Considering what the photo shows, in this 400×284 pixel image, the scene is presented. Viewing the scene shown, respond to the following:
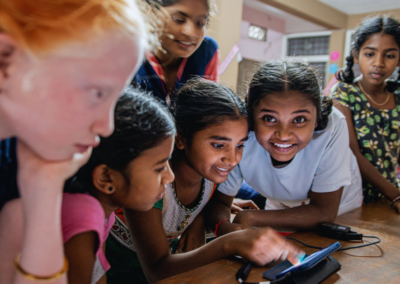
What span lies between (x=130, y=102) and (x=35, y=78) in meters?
0.38

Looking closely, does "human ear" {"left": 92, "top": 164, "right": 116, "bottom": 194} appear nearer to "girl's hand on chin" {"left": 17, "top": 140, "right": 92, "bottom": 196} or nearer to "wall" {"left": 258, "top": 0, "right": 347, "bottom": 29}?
"girl's hand on chin" {"left": 17, "top": 140, "right": 92, "bottom": 196}

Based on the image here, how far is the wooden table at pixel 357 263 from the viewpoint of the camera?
2.60ft

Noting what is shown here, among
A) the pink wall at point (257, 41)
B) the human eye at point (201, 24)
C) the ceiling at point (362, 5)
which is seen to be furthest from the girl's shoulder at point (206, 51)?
the ceiling at point (362, 5)

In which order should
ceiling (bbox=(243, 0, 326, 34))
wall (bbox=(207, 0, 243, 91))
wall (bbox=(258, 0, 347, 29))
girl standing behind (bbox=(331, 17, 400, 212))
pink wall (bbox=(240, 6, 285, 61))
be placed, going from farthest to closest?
ceiling (bbox=(243, 0, 326, 34)) < pink wall (bbox=(240, 6, 285, 61)) < wall (bbox=(258, 0, 347, 29)) < wall (bbox=(207, 0, 243, 91)) < girl standing behind (bbox=(331, 17, 400, 212))

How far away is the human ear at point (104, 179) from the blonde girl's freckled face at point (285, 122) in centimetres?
65

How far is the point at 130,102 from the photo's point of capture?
0.74 meters

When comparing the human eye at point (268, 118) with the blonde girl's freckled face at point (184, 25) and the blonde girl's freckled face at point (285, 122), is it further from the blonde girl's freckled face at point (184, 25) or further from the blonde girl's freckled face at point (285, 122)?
the blonde girl's freckled face at point (184, 25)

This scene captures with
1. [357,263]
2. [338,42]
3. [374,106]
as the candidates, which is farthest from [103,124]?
[338,42]

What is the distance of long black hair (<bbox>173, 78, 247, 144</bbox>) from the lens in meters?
1.10

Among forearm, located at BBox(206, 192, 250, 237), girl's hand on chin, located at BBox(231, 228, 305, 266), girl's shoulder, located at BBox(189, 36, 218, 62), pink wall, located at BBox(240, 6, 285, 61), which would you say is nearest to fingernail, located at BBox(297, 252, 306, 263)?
girl's hand on chin, located at BBox(231, 228, 305, 266)

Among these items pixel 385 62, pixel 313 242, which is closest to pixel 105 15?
pixel 313 242

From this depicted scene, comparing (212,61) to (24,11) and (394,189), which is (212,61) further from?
(24,11)

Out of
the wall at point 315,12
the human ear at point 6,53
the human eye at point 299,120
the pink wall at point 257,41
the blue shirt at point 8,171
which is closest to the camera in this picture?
the human ear at point 6,53

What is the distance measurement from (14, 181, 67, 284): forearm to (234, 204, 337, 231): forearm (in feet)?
2.72
